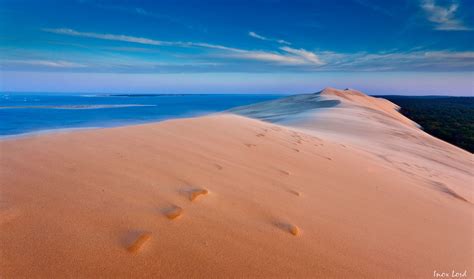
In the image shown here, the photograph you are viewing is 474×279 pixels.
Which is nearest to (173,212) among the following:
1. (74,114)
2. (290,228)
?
(290,228)

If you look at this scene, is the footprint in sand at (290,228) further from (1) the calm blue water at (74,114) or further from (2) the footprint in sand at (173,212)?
(1) the calm blue water at (74,114)

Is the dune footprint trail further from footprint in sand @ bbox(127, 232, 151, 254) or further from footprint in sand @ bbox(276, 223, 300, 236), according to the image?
footprint in sand @ bbox(276, 223, 300, 236)

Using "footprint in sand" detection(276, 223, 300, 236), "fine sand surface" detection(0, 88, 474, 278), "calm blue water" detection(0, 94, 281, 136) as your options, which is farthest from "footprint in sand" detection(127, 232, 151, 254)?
"calm blue water" detection(0, 94, 281, 136)

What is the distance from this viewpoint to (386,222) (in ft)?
9.52

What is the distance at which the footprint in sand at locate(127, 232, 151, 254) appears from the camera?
6.25 ft

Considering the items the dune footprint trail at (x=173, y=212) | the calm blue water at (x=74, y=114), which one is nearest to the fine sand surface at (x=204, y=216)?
the dune footprint trail at (x=173, y=212)

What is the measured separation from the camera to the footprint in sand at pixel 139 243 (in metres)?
1.91

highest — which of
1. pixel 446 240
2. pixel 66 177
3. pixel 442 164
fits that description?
pixel 66 177

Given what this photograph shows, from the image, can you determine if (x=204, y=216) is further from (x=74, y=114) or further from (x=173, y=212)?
(x=74, y=114)

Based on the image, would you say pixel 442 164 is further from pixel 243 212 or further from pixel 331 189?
pixel 243 212

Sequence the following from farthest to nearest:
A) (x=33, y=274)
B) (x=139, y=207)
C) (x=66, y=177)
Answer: (x=66, y=177), (x=139, y=207), (x=33, y=274)

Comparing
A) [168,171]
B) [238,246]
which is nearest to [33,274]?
[238,246]

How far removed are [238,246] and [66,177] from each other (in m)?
1.87

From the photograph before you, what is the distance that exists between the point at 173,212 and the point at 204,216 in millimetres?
258
